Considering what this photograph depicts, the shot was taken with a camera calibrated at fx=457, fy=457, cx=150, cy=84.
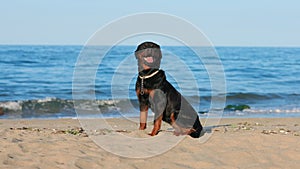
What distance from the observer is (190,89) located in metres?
15.5

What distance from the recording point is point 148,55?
233 inches

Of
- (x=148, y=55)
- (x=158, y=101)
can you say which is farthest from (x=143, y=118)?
(x=148, y=55)

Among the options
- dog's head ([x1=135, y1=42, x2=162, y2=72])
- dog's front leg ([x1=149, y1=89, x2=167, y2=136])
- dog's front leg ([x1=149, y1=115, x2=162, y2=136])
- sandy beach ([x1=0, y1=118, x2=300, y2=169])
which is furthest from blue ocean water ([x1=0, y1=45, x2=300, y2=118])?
sandy beach ([x1=0, y1=118, x2=300, y2=169])

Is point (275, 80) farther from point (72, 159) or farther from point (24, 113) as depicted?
point (72, 159)

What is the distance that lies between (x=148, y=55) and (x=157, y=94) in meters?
0.53

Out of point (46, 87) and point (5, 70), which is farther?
point (5, 70)

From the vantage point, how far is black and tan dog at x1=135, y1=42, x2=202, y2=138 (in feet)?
19.5

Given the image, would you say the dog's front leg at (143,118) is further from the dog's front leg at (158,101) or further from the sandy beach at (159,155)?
the dog's front leg at (158,101)

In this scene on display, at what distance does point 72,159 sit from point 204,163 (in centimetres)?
148

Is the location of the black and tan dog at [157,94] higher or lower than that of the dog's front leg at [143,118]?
higher

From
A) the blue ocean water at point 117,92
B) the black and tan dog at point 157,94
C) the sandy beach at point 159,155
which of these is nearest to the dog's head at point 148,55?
the black and tan dog at point 157,94

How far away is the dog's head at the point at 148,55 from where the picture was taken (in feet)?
19.3

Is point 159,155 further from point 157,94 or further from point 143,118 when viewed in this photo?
point 143,118

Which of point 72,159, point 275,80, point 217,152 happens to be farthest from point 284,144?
point 275,80
